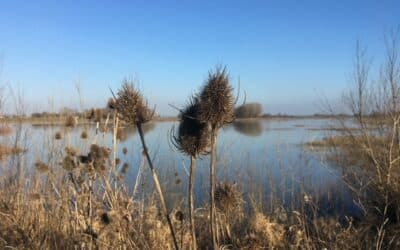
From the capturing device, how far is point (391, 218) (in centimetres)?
621

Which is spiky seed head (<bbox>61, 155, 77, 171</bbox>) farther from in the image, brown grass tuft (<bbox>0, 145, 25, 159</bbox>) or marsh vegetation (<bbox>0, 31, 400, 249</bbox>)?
brown grass tuft (<bbox>0, 145, 25, 159</bbox>)

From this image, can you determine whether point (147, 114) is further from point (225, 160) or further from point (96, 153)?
point (225, 160)

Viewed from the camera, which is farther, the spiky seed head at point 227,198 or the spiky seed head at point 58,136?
the spiky seed head at point 58,136

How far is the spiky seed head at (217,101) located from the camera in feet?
8.39

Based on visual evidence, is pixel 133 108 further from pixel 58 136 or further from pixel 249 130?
pixel 249 130

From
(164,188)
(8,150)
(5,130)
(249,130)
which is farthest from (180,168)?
(249,130)

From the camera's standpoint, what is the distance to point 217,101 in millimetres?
2576

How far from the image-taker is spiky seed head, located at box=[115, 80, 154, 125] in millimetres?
2699

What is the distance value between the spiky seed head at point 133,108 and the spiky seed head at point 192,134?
24 centimetres

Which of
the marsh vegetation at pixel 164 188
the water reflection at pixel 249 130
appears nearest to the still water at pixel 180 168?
the marsh vegetation at pixel 164 188

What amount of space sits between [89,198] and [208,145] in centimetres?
143

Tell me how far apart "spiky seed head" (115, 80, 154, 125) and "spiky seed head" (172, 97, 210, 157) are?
0.24 m

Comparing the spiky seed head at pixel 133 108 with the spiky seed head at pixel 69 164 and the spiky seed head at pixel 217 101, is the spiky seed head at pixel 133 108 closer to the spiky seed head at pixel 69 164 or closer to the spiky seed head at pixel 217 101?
the spiky seed head at pixel 217 101

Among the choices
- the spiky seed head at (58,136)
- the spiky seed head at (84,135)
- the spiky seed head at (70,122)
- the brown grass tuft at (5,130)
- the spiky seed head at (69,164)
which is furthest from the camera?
the brown grass tuft at (5,130)
